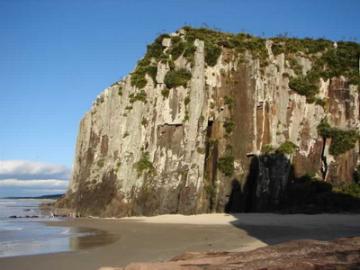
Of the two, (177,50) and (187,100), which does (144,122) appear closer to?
(187,100)

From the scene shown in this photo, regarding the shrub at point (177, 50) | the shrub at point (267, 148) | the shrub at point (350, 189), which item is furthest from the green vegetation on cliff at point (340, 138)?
the shrub at point (177, 50)

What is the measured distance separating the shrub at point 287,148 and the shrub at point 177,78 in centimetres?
913

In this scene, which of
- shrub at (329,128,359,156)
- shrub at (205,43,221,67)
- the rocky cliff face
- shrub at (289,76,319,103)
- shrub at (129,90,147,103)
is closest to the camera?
the rocky cliff face

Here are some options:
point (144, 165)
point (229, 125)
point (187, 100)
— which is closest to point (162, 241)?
point (144, 165)

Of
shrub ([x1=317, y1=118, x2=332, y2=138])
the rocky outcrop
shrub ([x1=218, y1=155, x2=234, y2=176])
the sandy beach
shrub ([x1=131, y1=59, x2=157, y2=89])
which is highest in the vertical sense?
shrub ([x1=131, y1=59, x2=157, y2=89])

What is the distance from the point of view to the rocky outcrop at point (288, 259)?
729 cm

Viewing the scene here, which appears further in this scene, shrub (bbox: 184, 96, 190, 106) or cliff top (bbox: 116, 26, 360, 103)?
cliff top (bbox: 116, 26, 360, 103)

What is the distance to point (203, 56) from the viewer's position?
1501 inches

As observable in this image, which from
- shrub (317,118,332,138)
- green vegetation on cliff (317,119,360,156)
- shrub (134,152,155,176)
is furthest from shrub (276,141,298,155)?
shrub (134,152,155,176)

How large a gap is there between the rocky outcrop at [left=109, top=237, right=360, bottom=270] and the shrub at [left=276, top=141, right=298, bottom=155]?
27.1m

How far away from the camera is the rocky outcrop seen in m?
7.29

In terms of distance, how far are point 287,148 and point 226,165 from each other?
16.5 feet

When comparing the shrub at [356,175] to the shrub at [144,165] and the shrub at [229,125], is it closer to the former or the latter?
the shrub at [229,125]

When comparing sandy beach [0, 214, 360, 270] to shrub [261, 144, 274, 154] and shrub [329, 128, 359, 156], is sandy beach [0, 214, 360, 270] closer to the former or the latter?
shrub [261, 144, 274, 154]
